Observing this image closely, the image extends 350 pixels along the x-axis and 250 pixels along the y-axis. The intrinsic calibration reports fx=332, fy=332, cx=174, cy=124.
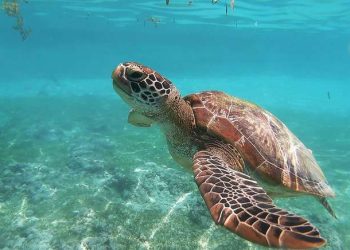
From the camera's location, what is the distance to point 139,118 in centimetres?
491

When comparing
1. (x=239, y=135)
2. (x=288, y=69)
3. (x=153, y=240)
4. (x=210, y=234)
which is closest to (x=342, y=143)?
(x=210, y=234)

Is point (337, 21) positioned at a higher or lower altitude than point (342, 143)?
higher

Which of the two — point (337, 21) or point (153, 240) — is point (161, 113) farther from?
point (337, 21)

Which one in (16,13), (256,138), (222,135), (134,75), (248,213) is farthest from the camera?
(16,13)

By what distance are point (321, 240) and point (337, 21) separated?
37862 mm

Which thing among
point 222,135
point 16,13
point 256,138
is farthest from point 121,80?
point 16,13

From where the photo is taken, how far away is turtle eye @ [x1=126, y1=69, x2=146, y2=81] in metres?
3.78

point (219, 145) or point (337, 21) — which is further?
point (337, 21)

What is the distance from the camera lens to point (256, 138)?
4047 mm

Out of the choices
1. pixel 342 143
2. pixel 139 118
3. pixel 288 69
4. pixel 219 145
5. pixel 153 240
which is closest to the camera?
pixel 219 145

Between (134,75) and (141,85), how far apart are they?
0.14 m

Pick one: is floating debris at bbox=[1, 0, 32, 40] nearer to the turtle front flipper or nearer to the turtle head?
the turtle head

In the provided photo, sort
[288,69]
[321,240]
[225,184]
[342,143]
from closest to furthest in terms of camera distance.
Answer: [321,240] → [225,184] → [342,143] → [288,69]

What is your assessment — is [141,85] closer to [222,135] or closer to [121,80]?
[121,80]
